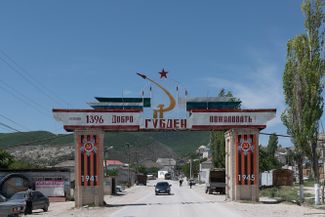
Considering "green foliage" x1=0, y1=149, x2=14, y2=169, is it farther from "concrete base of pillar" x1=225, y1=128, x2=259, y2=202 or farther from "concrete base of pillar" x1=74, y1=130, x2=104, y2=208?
"concrete base of pillar" x1=225, y1=128, x2=259, y2=202

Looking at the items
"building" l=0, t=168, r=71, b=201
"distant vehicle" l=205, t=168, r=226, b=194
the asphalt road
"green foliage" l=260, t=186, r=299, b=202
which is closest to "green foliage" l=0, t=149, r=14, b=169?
"building" l=0, t=168, r=71, b=201

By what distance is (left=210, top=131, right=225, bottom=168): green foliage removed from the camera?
69.2m

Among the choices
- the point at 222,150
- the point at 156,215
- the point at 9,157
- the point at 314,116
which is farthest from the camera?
the point at 222,150

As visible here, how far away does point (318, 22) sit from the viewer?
3844cm

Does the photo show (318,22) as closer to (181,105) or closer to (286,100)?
(286,100)

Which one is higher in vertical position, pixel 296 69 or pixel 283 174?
pixel 296 69

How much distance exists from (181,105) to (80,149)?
786 cm

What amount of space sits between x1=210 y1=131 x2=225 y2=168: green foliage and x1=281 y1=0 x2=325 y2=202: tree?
29628mm

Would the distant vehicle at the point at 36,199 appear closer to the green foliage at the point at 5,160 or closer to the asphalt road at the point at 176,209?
the asphalt road at the point at 176,209


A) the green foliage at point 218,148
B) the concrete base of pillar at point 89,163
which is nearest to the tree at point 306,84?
the concrete base of pillar at point 89,163

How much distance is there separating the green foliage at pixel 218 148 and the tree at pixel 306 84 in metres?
29.6

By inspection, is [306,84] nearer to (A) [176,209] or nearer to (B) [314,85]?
(B) [314,85]

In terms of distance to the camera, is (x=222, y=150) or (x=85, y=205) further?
(x=222, y=150)

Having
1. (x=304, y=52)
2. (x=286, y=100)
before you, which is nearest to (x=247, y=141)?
(x=286, y=100)
